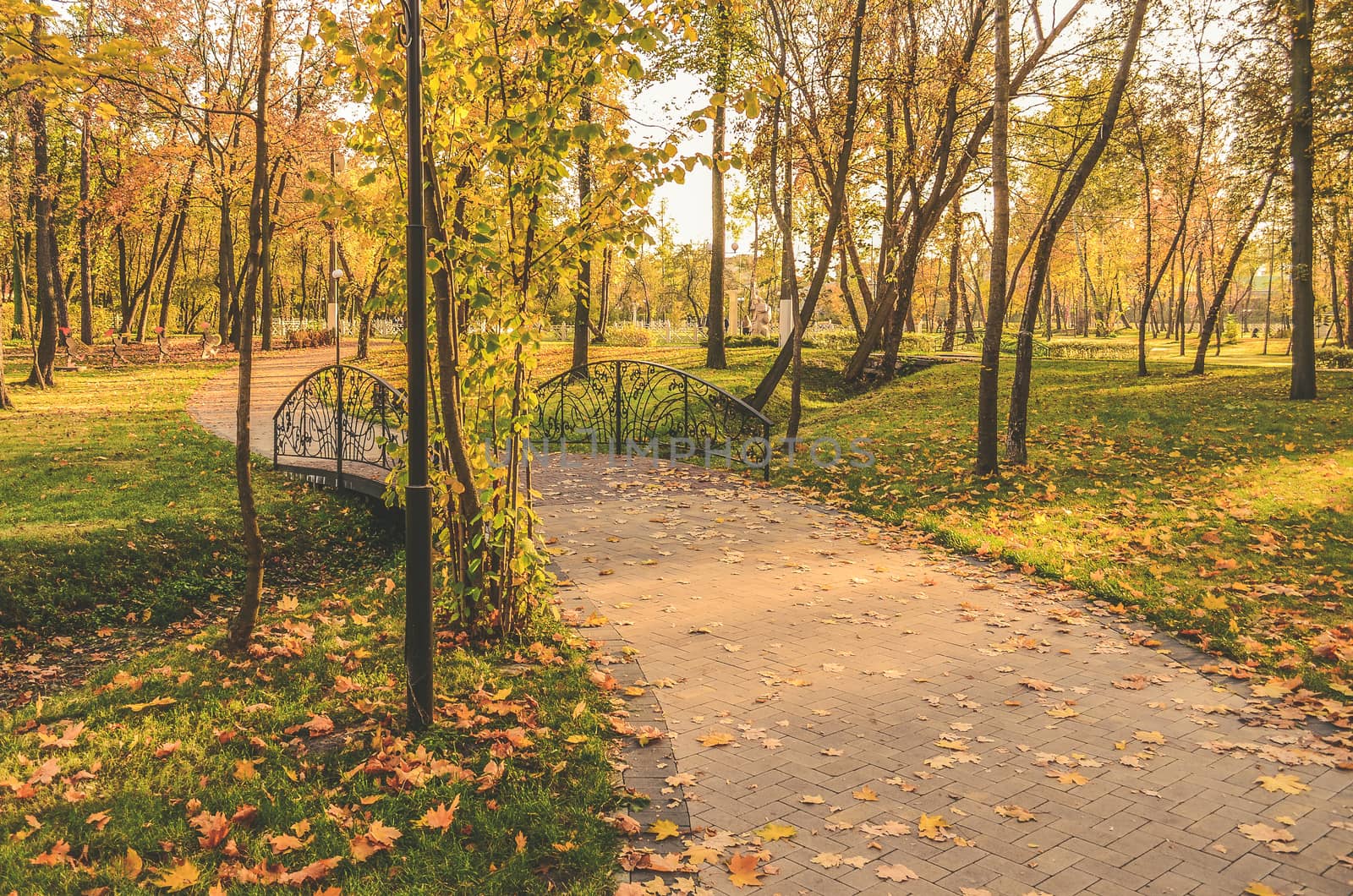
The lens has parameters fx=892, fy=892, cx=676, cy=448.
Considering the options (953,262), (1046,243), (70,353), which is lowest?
(70,353)

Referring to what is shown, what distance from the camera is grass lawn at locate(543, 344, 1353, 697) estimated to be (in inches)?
269

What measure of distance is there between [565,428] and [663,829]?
12.3m

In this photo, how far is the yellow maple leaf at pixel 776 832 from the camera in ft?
12.6

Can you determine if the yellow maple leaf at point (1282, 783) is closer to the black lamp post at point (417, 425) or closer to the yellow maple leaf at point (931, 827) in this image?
the yellow maple leaf at point (931, 827)

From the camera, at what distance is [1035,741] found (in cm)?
478

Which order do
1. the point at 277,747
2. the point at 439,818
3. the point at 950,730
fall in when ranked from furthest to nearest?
the point at 950,730, the point at 277,747, the point at 439,818

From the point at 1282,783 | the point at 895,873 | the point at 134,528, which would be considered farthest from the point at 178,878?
the point at 134,528

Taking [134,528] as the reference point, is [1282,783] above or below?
below

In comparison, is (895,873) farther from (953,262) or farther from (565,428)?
(953,262)

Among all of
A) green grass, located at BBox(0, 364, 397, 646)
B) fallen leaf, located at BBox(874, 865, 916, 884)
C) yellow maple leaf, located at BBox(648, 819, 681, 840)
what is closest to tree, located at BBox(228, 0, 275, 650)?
green grass, located at BBox(0, 364, 397, 646)

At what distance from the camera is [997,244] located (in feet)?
35.6

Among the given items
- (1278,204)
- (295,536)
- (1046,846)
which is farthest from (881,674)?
(1278,204)

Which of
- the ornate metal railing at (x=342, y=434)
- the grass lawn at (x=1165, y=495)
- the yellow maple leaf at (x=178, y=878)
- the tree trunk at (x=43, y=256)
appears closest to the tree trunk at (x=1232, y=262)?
the grass lawn at (x=1165, y=495)

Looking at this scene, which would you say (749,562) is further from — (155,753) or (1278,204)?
(1278,204)
